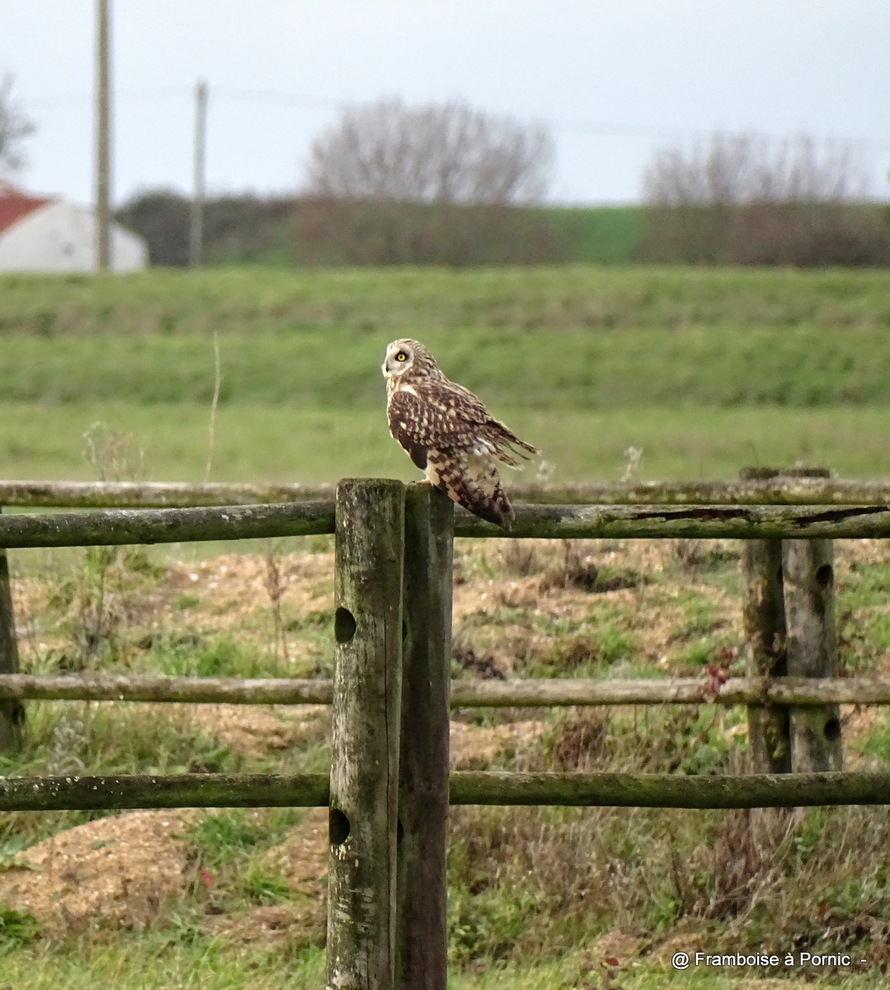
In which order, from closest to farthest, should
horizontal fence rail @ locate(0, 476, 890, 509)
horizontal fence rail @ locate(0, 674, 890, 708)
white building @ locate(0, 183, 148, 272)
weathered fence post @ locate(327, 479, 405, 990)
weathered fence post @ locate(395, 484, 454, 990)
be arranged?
weathered fence post @ locate(327, 479, 405, 990)
weathered fence post @ locate(395, 484, 454, 990)
horizontal fence rail @ locate(0, 674, 890, 708)
horizontal fence rail @ locate(0, 476, 890, 509)
white building @ locate(0, 183, 148, 272)

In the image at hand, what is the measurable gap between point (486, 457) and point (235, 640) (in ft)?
10.6

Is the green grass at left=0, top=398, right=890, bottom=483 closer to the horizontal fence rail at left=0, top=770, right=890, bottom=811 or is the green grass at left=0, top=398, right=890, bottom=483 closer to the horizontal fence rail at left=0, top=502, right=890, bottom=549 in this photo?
the horizontal fence rail at left=0, top=502, right=890, bottom=549

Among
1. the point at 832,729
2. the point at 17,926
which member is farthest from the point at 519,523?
the point at 17,926

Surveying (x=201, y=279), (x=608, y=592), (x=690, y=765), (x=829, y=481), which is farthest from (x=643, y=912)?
(x=201, y=279)

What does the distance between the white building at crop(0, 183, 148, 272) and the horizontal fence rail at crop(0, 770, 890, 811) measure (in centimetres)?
5554

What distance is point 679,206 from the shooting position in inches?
1826

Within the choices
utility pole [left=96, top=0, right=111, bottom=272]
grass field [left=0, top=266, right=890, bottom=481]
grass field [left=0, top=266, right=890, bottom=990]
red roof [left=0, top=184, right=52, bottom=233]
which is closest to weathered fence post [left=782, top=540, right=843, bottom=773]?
grass field [left=0, top=266, right=890, bottom=990]

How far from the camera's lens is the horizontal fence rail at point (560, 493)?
539 cm

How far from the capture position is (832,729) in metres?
5.47

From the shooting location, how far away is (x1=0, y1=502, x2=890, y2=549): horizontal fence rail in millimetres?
3424

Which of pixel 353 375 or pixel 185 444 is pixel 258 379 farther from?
pixel 185 444

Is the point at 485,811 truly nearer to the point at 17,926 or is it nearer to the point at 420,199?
the point at 17,926

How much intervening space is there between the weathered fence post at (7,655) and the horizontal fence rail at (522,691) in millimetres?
638

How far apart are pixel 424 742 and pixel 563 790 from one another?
37 centimetres
